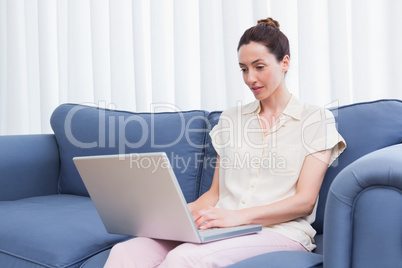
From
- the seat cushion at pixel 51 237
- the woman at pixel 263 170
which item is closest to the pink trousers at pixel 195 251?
the woman at pixel 263 170

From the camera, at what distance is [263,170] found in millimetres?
1385

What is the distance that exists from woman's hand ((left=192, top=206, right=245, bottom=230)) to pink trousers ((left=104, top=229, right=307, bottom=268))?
0.06 metres

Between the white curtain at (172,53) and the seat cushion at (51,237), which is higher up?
the white curtain at (172,53)

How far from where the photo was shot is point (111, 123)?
1978 mm

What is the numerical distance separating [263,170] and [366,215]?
53cm

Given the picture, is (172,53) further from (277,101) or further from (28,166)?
(277,101)

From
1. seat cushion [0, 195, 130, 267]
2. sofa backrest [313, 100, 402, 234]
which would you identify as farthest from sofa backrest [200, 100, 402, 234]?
seat cushion [0, 195, 130, 267]

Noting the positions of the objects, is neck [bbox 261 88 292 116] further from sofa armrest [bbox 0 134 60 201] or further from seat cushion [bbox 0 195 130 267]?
sofa armrest [bbox 0 134 60 201]

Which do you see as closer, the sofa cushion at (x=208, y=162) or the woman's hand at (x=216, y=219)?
the woman's hand at (x=216, y=219)

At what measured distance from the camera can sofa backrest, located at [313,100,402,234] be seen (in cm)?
138

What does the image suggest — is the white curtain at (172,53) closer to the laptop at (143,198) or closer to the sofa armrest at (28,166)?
the sofa armrest at (28,166)

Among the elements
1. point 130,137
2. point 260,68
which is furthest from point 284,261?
point 130,137

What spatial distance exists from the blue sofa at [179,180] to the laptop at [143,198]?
0.47 ft

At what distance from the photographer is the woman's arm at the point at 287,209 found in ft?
3.91
